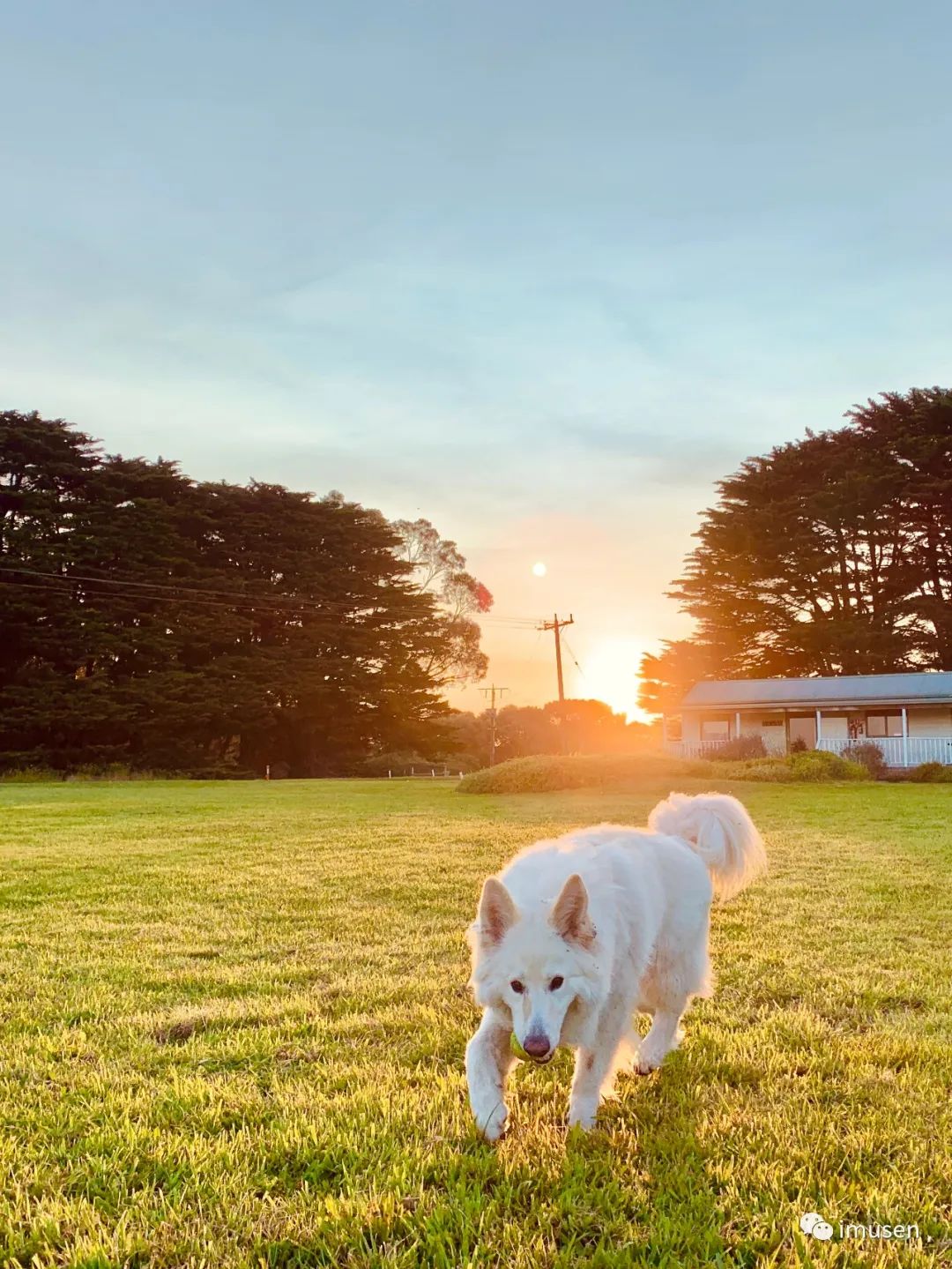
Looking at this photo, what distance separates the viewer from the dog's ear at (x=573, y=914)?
9.53ft

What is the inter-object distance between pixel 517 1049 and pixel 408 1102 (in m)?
0.63

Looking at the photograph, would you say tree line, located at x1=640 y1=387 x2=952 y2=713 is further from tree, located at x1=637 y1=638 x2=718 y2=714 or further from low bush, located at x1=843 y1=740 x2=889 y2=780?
low bush, located at x1=843 y1=740 x2=889 y2=780

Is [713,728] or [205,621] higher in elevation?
[205,621]

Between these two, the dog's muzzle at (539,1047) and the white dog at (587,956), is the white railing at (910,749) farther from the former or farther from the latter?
the dog's muzzle at (539,1047)

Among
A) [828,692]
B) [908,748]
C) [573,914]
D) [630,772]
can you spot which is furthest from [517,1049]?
[828,692]

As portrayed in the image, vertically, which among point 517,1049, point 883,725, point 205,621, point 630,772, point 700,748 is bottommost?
point 700,748

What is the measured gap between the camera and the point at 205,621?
4509 centimetres

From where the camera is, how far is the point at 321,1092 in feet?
11.1

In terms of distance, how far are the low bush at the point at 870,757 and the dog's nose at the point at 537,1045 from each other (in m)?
31.6

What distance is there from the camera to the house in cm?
4016

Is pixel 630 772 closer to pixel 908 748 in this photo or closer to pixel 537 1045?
pixel 908 748

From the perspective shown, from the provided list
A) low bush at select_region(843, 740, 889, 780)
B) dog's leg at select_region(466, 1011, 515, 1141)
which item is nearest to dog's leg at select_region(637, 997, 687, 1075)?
dog's leg at select_region(466, 1011, 515, 1141)

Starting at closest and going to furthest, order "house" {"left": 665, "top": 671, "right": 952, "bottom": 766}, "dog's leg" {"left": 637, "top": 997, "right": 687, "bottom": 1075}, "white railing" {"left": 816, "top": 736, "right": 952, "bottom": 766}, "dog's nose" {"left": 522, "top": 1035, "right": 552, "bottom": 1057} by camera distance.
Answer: "dog's nose" {"left": 522, "top": 1035, "right": 552, "bottom": 1057} < "dog's leg" {"left": 637, "top": 997, "right": 687, "bottom": 1075} < "white railing" {"left": 816, "top": 736, "right": 952, "bottom": 766} < "house" {"left": 665, "top": 671, "right": 952, "bottom": 766}

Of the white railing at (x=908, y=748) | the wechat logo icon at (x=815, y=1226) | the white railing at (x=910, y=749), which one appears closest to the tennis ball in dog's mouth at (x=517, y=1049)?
the wechat logo icon at (x=815, y=1226)
